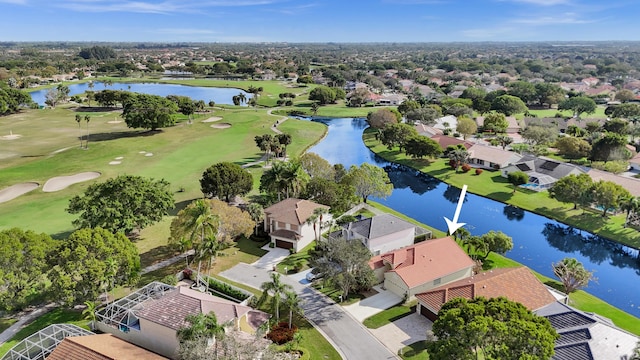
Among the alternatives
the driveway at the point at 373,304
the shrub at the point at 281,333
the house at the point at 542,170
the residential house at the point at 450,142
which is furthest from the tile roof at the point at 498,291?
the residential house at the point at 450,142

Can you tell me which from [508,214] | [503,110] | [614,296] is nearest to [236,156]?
[508,214]

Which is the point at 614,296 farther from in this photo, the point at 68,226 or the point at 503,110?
the point at 503,110

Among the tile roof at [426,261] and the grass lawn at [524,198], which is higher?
the tile roof at [426,261]

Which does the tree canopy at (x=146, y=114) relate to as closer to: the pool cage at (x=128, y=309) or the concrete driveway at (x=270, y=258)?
the concrete driveway at (x=270, y=258)

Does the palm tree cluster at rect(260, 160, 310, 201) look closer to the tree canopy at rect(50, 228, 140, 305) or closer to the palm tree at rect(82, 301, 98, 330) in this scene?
the tree canopy at rect(50, 228, 140, 305)

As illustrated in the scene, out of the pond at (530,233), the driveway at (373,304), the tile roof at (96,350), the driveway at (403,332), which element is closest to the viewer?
the tile roof at (96,350)

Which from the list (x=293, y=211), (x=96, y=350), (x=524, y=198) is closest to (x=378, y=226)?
(x=293, y=211)
